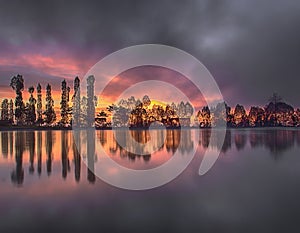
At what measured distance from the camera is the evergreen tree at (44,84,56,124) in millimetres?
74688

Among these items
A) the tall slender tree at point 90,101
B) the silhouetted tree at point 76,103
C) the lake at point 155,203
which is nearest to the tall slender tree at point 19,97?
the silhouetted tree at point 76,103

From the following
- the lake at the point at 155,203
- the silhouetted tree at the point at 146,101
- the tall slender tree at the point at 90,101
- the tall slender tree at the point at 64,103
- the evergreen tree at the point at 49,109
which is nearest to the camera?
the lake at the point at 155,203

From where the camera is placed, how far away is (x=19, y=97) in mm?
71000

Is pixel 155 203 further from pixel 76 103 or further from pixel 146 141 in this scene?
pixel 76 103

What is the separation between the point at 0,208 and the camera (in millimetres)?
5773

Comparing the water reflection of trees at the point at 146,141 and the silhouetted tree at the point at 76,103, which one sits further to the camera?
the silhouetted tree at the point at 76,103

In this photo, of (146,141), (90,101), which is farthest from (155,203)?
(90,101)

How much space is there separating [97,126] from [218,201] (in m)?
81.6

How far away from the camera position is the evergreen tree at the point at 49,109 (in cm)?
7469

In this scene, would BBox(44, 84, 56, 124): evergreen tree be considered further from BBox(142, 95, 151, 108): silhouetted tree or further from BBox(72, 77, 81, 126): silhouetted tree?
BBox(142, 95, 151, 108): silhouetted tree

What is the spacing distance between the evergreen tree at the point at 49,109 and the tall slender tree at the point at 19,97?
645 centimetres

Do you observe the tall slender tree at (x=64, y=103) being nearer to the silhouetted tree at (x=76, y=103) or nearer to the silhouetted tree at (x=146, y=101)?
the silhouetted tree at (x=76, y=103)

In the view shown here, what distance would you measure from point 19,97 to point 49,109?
29.1 ft

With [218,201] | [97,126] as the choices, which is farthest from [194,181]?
[97,126]
